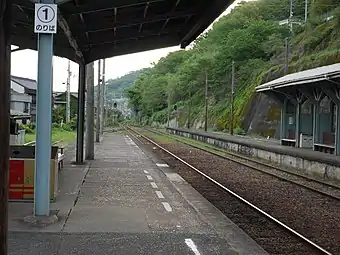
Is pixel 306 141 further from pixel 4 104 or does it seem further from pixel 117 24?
pixel 4 104

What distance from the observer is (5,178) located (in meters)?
3.50

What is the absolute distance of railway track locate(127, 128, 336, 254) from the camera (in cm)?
776

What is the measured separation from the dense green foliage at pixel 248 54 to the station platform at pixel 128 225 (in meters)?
30.1

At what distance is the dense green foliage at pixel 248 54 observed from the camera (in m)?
48.8

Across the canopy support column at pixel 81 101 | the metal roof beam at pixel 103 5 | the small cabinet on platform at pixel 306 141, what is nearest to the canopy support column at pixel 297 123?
the small cabinet on platform at pixel 306 141

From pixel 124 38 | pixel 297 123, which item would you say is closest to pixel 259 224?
pixel 124 38

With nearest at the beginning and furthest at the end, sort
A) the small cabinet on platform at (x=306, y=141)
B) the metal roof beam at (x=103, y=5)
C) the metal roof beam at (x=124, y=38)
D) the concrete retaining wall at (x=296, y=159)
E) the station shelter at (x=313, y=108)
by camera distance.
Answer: the metal roof beam at (x=103, y=5) < the metal roof beam at (x=124, y=38) < the concrete retaining wall at (x=296, y=159) < the station shelter at (x=313, y=108) < the small cabinet on platform at (x=306, y=141)

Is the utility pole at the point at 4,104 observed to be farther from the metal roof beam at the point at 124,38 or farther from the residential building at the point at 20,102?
the residential building at the point at 20,102

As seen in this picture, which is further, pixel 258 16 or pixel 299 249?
pixel 258 16

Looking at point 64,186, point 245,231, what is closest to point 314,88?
Result: point 64,186

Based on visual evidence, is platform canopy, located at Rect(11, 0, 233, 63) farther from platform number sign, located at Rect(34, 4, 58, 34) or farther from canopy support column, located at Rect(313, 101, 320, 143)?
canopy support column, located at Rect(313, 101, 320, 143)

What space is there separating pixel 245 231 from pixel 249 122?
141ft

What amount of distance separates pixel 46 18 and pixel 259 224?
17.0 ft

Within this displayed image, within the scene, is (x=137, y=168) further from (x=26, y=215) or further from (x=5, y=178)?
(x=5, y=178)
